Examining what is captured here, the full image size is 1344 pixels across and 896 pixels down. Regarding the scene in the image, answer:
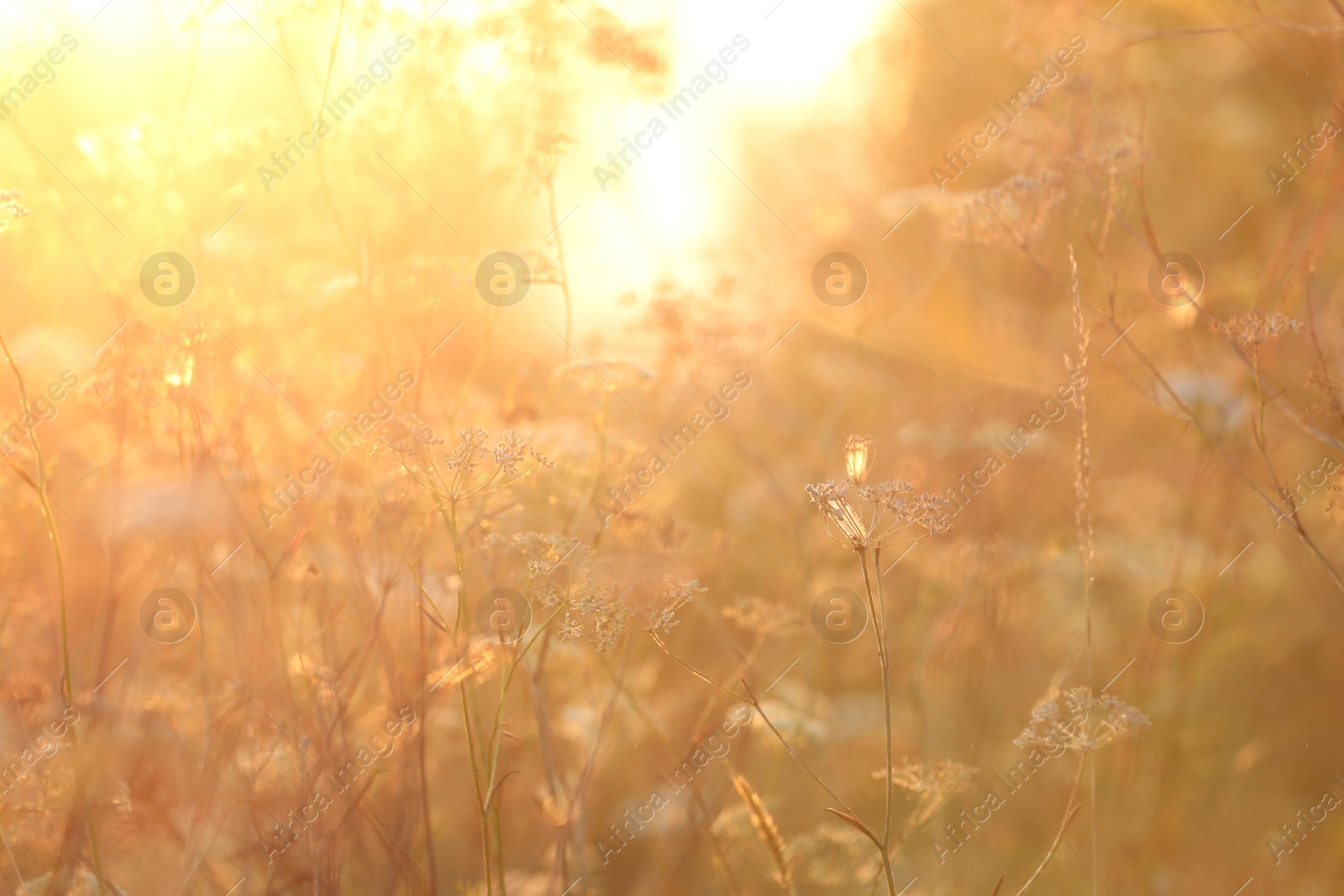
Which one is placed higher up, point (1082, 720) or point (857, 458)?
point (857, 458)

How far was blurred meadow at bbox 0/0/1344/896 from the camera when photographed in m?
2.42

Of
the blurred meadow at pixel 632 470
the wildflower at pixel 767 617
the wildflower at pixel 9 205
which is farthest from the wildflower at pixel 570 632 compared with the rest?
the wildflower at pixel 9 205

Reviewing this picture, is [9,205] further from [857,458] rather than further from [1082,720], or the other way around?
[1082,720]

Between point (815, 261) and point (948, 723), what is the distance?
233cm

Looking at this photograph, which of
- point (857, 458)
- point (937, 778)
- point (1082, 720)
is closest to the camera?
point (857, 458)

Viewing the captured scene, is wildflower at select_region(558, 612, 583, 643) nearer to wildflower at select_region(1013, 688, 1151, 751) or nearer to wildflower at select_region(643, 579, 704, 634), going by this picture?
wildflower at select_region(643, 579, 704, 634)

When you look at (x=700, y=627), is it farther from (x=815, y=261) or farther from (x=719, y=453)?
(x=815, y=261)

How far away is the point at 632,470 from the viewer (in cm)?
310

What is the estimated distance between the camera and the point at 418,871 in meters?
2.46

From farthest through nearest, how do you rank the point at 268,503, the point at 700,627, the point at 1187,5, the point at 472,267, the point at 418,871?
the point at 700,627 → the point at 1187,5 → the point at 472,267 → the point at 268,503 → the point at 418,871

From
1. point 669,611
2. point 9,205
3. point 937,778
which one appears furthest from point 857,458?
point 9,205

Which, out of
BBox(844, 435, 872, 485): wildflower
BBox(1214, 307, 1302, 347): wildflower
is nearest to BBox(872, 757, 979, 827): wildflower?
BBox(844, 435, 872, 485): wildflower

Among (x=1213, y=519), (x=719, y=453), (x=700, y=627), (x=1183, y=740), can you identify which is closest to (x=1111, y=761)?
(x=1183, y=740)

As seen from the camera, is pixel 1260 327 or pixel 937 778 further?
pixel 937 778
